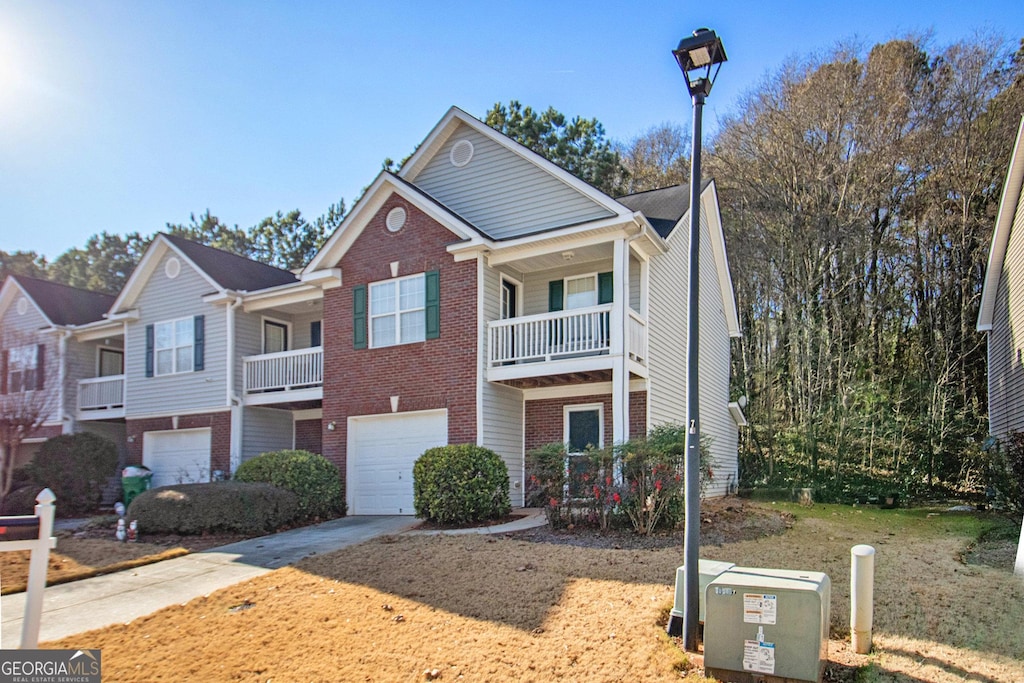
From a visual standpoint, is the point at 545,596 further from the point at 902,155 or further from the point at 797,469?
the point at 902,155

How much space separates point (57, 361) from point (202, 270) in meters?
6.51

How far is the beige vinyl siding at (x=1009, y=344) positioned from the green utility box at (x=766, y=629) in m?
11.9

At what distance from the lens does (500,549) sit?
32.5 feet

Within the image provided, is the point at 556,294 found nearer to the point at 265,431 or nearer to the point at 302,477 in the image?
the point at 302,477

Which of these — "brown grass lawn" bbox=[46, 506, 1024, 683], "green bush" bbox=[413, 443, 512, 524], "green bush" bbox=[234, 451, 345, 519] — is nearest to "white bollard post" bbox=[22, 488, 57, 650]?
"brown grass lawn" bbox=[46, 506, 1024, 683]

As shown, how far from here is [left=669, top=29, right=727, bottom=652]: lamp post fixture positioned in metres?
6.24

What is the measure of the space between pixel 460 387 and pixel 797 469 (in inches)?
359

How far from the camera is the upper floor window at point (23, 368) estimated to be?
21141mm

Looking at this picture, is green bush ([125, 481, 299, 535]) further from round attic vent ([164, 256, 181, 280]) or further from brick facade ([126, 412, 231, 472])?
round attic vent ([164, 256, 181, 280])

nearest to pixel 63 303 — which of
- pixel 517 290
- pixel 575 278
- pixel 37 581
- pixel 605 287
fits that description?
pixel 517 290

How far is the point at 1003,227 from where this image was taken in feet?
53.5

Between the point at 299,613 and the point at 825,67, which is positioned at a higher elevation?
the point at 825,67

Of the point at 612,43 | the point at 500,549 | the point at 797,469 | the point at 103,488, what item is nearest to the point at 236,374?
the point at 103,488

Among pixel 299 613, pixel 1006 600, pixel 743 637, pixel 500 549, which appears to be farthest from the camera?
pixel 500 549
